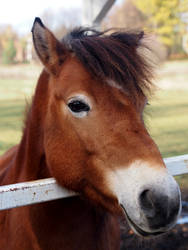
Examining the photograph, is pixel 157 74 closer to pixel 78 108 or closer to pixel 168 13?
pixel 78 108

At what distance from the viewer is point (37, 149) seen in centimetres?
195

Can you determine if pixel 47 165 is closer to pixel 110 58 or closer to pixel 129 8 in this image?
pixel 110 58

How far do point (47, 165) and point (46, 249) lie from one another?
0.51 m

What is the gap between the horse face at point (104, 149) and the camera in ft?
4.41

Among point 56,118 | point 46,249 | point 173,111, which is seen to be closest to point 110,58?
point 56,118

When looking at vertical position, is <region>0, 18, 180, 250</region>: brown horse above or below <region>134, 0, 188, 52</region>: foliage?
above

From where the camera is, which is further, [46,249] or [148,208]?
[46,249]

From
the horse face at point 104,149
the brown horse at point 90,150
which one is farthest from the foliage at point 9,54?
the horse face at point 104,149

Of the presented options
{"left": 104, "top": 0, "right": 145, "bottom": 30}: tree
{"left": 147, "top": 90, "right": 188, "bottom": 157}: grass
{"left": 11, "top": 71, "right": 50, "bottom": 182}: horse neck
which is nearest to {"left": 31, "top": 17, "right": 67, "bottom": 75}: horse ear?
{"left": 11, "top": 71, "right": 50, "bottom": 182}: horse neck

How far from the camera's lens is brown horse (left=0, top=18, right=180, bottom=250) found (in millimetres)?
1376

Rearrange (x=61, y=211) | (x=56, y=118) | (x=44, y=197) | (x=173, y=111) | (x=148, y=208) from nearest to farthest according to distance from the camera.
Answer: (x=148, y=208) → (x=44, y=197) → (x=56, y=118) → (x=61, y=211) → (x=173, y=111)

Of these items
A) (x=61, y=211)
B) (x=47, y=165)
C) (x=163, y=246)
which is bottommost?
(x=163, y=246)

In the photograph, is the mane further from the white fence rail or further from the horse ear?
the white fence rail

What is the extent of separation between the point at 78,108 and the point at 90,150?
0.80 ft
